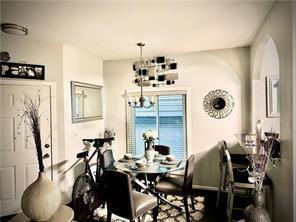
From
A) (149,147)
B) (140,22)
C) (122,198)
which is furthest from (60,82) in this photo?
(122,198)

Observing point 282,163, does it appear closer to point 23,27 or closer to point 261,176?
point 261,176

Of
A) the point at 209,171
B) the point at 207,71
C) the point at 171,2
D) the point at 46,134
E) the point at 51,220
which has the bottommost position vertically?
the point at 209,171

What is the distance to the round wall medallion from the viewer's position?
→ 378 centimetres

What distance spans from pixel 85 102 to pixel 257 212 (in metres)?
3.23

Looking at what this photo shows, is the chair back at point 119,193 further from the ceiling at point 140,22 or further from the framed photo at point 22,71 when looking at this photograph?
the framed photo at point 22,71

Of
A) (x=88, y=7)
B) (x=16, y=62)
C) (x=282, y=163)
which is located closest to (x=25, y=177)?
(x=16, y=62)

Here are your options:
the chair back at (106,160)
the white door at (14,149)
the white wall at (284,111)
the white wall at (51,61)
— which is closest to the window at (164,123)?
the chair back at (106,160)

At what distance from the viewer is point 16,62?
304 centimetres

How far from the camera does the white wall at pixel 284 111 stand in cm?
173

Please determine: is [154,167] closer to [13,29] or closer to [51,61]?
[51,61]

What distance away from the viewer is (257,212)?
72.1 inches

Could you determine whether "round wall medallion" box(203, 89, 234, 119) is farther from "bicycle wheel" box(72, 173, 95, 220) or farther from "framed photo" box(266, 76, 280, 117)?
"bicycle wheel" box(72, 173, 95, 220)

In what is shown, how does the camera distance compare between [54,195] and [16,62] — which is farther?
[16,62]

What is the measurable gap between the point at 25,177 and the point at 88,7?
261cm
